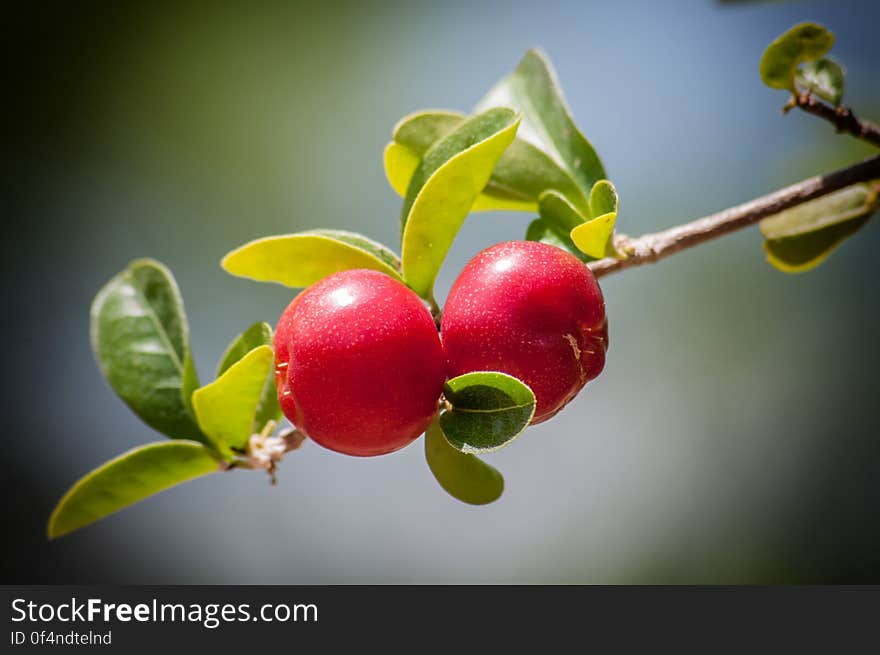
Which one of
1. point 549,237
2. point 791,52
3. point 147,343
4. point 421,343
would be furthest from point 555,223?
point 147,343

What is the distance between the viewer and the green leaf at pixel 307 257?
2.55 ft

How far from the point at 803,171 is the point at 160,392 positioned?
3.02 meters

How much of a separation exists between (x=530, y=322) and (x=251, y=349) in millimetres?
291

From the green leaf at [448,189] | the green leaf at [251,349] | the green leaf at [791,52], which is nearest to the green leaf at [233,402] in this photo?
the green leaf at [251,349]

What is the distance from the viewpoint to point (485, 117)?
2.53 ft

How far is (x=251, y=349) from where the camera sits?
0.82 meters

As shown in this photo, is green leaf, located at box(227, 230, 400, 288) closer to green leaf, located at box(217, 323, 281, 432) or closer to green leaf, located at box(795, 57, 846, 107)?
green leaf, located at box(217, 323, 281, 432)

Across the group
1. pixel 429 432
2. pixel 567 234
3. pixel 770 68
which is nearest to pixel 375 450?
pixel 429 432

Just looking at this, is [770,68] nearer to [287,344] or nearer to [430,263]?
[430,263]

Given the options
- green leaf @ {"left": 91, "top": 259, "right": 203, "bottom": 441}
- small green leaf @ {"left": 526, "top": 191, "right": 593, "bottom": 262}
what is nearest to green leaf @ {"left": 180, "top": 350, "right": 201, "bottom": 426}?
green leaf @ {"left": 91, "top": 259, "right": 203, "bottom": 441}

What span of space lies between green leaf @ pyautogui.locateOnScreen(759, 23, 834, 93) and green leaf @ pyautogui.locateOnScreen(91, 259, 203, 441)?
72 centimetres

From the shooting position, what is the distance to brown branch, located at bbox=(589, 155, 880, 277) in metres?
0.85

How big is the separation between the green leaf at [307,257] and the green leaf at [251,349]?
57 mm

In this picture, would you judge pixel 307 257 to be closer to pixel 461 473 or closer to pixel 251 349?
pixel 251 349
